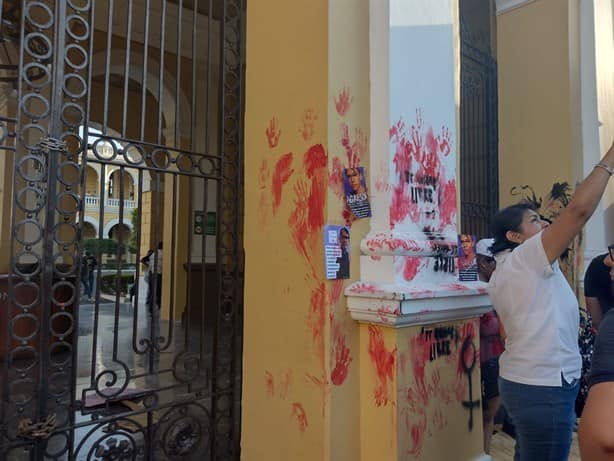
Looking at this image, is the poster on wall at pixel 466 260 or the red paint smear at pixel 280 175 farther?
the poster on wall at pixel 466 260

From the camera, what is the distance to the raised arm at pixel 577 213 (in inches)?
74.4

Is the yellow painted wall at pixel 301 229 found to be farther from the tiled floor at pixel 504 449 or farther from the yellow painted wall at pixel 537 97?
the yellow painted wall at pixel 537 97

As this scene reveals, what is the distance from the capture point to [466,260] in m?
2.80

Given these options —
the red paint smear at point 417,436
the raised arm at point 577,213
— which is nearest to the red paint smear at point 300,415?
the red paint smear at point 417,436

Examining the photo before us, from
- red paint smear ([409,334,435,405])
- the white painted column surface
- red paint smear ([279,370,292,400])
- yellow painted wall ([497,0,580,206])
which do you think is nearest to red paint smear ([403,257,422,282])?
the white painted column surface

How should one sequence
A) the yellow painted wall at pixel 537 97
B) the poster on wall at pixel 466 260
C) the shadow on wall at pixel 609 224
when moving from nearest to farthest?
1. the poster on wall at pixel 466 260
2. the yellow painted wall at pixel 537 97
3. the shadow on wall at pixel 609 224

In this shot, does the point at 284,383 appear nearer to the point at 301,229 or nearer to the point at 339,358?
the point at 339,358

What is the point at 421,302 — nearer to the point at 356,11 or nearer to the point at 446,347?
the point at 446,347

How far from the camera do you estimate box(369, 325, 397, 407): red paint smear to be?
7.65 ft

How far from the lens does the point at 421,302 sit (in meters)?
2.36

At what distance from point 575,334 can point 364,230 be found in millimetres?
1068

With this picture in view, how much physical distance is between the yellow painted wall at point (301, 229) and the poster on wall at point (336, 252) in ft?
0.12

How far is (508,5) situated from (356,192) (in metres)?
4.72

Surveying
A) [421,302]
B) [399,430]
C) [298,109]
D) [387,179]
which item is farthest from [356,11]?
[399,430]
